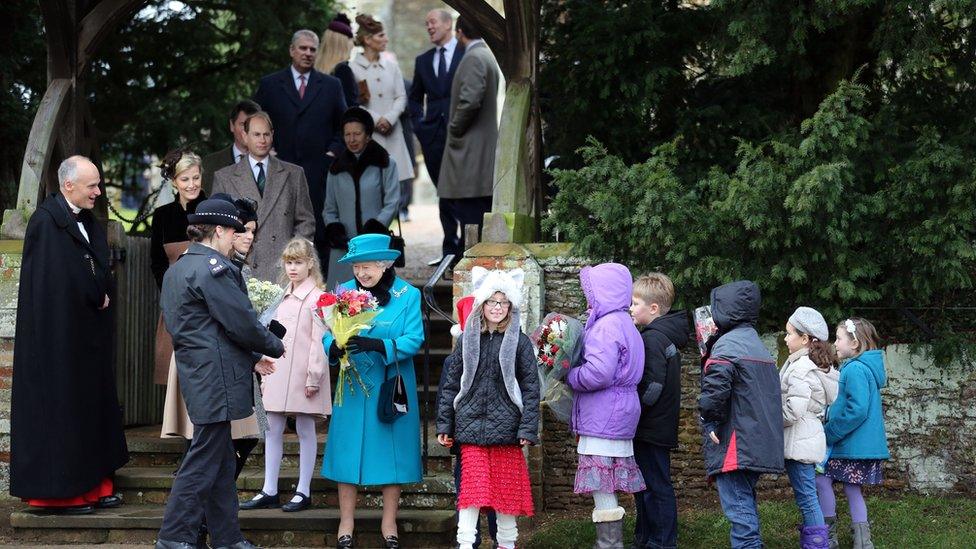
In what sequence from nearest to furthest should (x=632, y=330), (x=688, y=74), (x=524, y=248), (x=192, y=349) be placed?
(x=192, y=349), (x=632, y=330), (x=524, y=248), (x=688, y=74)

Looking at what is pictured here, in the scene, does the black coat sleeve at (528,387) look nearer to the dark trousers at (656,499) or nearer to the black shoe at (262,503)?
the dark trousers at (656,499)

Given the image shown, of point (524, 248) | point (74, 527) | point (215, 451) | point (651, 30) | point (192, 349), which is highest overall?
point (651, 30)

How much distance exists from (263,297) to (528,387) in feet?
5.31

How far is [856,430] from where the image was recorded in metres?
7.24

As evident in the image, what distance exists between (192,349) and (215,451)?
1.74ft

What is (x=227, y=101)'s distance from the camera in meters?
11.8

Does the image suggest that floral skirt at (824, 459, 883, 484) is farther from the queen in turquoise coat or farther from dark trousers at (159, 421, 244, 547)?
dark trousers at (159, 421, 244, 547)

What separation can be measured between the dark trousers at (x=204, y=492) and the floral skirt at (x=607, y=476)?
183 centimetres

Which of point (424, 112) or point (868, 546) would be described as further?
point (424, 112)

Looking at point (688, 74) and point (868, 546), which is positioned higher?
point (688, 74)

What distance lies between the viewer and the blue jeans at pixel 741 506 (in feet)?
21.6

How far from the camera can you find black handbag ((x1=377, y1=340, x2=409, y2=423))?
6965 millimetres

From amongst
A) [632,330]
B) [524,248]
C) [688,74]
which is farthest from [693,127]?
[632,330]

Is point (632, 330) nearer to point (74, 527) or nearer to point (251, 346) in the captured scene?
point (251, 346)
